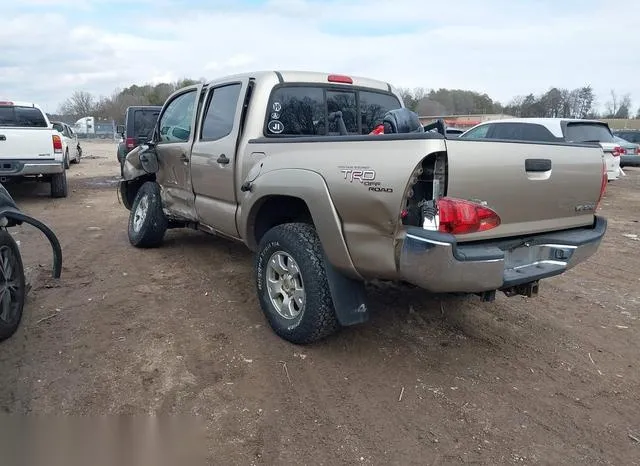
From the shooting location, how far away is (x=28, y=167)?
9.95 meters

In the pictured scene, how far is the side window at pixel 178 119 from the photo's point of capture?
5.59 meters

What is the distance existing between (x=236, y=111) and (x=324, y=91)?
815 millimetres

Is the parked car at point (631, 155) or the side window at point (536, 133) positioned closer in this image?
the side window at point (536, 133)

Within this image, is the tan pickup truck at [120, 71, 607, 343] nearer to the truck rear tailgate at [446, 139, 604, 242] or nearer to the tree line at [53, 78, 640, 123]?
the truck rear tailgate at [446, 139, 604, 242]

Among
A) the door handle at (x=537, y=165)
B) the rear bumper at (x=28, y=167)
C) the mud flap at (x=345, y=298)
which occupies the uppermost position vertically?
the door handle at (x=537, y=165)

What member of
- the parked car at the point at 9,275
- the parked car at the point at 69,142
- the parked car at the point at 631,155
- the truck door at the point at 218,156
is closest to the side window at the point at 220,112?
the truck door at the point at 218,156

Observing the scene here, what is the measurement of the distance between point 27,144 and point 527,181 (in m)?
9.63

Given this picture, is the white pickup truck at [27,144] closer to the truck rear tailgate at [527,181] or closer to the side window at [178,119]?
the side window at [178,119]

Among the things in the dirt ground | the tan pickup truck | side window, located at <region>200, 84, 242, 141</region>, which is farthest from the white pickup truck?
side window, located at <region>200, 84, 242, 141</region>

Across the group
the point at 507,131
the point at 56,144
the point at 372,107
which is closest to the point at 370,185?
the point at 372,107

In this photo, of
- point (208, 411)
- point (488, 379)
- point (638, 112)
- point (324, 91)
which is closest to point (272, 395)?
point (208, 411)

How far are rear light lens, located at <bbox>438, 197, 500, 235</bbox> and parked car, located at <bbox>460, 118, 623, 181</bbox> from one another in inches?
307

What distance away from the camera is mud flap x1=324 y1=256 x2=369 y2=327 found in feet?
11.4

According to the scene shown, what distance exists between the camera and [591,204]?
371cm
